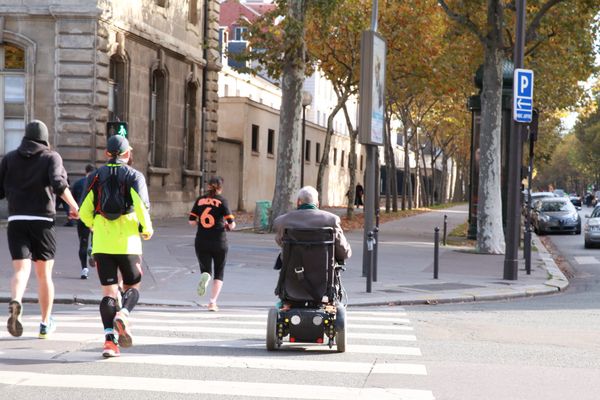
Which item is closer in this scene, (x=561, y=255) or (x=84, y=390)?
(x=84, y=390)

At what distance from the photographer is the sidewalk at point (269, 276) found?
49.3ft

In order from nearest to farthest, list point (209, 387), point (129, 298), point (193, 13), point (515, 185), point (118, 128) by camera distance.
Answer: point (209, 387) < point (129, 298) < point (515, 185) < point (118, 128) < point (193, 13)

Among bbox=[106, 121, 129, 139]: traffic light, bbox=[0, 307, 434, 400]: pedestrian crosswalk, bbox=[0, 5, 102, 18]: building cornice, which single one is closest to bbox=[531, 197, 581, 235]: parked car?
bbox=[0, 5, 102, 18]: building cornice

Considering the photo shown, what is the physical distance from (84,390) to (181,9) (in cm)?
3052

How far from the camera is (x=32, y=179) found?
9.61 m

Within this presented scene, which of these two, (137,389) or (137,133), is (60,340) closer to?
(137,389)

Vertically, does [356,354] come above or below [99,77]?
below

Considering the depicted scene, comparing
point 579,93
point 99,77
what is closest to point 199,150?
point 99,77

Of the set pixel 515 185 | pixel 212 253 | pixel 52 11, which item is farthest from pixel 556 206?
pixel 212 253

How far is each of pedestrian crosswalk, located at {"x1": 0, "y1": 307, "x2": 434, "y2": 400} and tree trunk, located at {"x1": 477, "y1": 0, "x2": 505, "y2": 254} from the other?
13.9 meters

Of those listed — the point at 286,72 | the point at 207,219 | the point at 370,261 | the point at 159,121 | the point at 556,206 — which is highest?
the point at 286,72

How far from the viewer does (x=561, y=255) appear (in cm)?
2966

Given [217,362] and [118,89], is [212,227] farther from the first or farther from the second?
[118,89]

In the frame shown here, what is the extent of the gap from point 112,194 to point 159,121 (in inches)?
1070
